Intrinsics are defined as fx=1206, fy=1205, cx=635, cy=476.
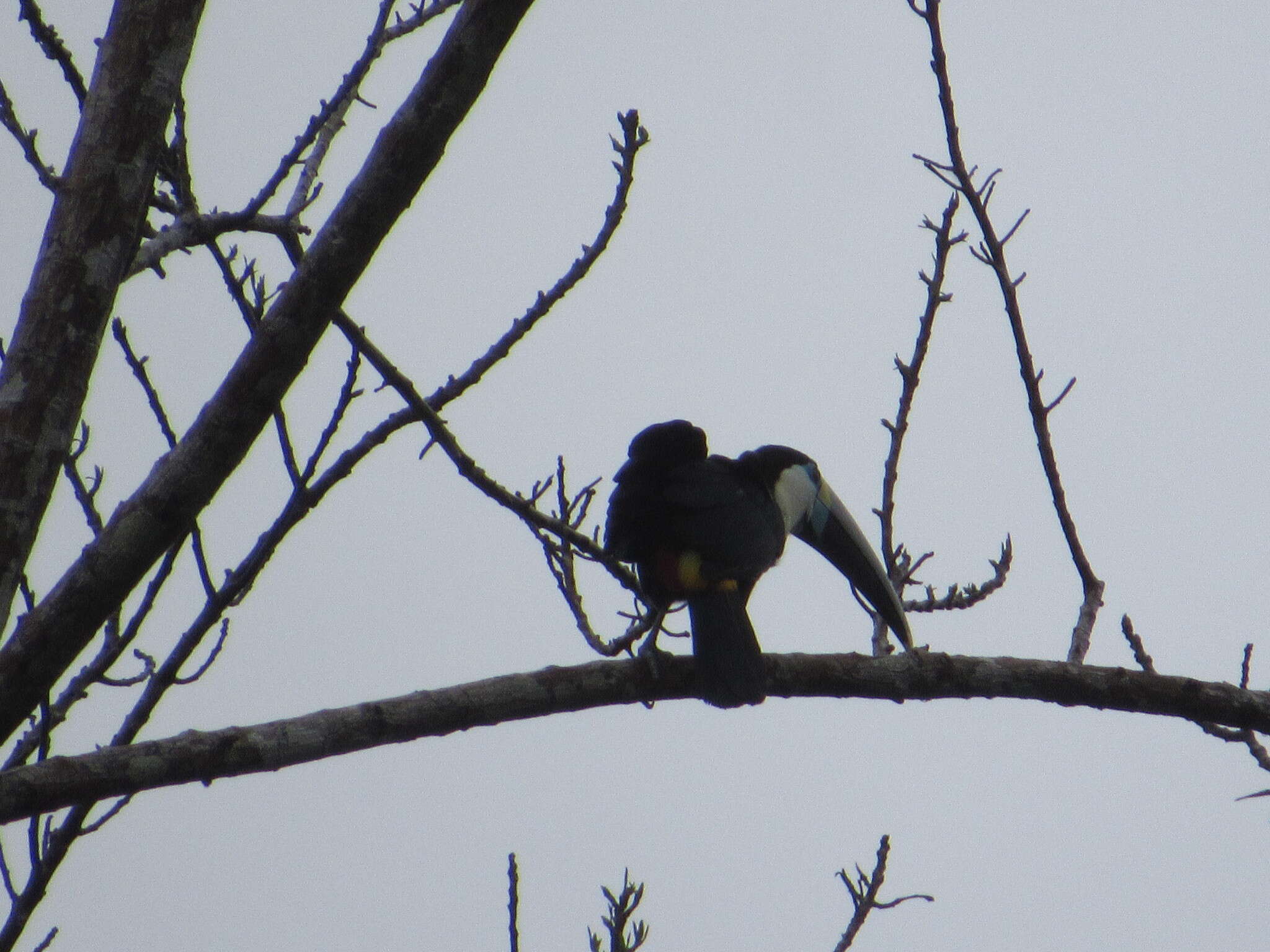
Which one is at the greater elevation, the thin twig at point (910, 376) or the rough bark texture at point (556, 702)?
the thin twig at point (910, 376)

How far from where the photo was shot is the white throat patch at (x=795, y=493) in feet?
15.0

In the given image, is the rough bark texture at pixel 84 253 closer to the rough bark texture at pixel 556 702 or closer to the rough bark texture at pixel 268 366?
the rough bark texture at pixel 268 366

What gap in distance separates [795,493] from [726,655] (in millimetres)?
1701

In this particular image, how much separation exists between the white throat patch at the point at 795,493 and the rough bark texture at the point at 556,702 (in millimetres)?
1504

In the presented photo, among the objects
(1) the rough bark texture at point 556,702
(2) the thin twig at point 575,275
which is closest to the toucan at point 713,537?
(1) the rough bark texture at point 556,702

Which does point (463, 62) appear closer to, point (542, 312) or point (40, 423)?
point (542, 312)

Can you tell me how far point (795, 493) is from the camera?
15.5 feet

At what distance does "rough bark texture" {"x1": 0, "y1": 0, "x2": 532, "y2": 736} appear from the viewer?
5.82ft

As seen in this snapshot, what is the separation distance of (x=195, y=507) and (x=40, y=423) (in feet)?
0.82

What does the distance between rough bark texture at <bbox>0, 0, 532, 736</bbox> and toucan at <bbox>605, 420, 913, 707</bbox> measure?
59.5 inches

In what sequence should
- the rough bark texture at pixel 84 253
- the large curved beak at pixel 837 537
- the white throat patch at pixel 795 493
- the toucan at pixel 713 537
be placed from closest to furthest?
the rough bark texture at pixel 84 253 → the toucan at pixel 713 537 → the white throat patch at pixel 795 493 → the large curved beak at pixel 837 537

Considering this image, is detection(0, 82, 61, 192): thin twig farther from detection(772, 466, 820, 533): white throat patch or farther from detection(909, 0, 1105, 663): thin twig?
detection(772, 466, 820, 533): white throat patch

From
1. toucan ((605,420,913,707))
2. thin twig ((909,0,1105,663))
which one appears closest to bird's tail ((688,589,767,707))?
toucan ((605,420,913,707))

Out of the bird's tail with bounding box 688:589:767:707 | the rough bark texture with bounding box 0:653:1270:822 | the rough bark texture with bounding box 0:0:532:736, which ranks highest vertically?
the rough bark texture with bounding box 0:0:532:736
